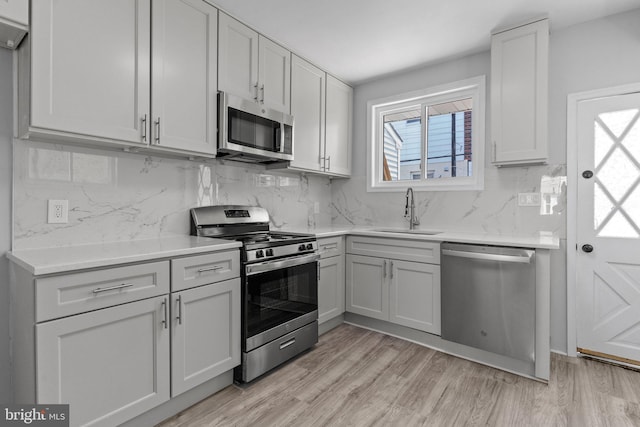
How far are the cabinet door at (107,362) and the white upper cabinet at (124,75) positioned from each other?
3.01 ft

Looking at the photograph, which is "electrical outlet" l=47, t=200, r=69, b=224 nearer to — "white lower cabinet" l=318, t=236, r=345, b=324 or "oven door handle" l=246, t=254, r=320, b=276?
"oven door handle" l=246, t=254, r=320, b=276

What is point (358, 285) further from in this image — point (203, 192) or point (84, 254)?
point (84, 254)

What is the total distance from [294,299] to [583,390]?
76.8 inches

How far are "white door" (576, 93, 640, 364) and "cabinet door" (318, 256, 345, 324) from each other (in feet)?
6.18

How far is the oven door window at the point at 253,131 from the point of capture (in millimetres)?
2357

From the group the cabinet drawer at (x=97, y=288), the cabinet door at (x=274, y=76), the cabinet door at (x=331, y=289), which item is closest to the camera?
the cabinet drawer at (x=97, y=288)

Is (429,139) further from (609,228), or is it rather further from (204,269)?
(204,269)

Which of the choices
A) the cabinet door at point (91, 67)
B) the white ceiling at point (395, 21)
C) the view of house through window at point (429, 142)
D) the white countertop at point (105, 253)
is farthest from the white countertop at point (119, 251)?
the white ceiling at point (395, 21)

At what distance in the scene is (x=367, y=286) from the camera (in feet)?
9.96

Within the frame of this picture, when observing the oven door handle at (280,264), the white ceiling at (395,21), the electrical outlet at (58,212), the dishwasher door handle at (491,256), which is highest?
the white ceiling at (395,21)

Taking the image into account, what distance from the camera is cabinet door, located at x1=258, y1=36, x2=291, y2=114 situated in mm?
2615

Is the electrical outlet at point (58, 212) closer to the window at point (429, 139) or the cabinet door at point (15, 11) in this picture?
the cabinet door at point (15, 11)

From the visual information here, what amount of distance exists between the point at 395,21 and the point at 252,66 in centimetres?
113

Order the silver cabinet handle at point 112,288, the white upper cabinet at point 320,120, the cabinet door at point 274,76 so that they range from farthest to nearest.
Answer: the white upper cabinet at point 320,120, the cabinet door at point 274,76, the silver cabinet handle at point 112,288
